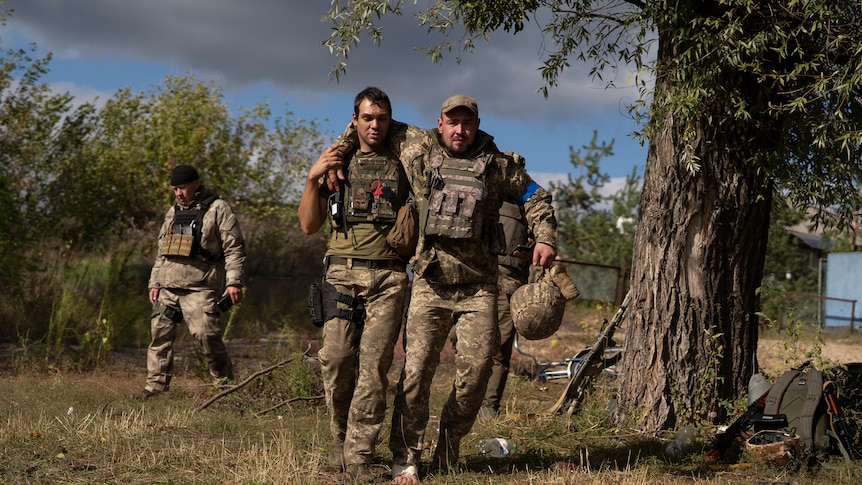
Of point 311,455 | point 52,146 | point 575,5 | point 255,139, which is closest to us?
point 311,455

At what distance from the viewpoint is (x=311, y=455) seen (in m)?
5.75

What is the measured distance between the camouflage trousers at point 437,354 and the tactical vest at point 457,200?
1.12ft

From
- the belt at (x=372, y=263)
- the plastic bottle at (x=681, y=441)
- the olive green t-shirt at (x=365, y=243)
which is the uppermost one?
the olive green t-shirt at (x=365, y=243)

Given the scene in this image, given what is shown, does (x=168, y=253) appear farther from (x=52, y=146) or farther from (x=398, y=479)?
(x=52, y=146)

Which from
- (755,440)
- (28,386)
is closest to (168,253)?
(28,386)

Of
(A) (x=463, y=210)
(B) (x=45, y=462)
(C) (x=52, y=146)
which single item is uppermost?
(C) (x=52, y=146)

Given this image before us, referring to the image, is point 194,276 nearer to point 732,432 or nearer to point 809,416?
point 732,432

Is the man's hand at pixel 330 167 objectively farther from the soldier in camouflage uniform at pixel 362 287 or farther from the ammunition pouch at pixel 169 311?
the ammunition pouch at pixel 169 311

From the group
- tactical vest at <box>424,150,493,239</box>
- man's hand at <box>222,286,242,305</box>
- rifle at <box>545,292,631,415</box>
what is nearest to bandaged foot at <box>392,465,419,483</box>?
tactical vest at <box>424,150,493,239</box>

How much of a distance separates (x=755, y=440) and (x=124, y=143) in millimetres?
16063

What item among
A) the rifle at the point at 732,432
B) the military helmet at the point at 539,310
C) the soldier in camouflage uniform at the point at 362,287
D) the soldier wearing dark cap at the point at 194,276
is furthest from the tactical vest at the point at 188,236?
the rifle at the point at 732,432

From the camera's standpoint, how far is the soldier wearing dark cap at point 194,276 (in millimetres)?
8726

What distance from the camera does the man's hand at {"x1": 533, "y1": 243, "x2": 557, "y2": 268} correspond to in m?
5.45

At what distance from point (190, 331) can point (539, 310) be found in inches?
167
